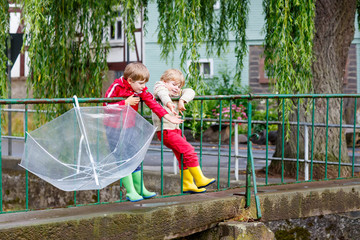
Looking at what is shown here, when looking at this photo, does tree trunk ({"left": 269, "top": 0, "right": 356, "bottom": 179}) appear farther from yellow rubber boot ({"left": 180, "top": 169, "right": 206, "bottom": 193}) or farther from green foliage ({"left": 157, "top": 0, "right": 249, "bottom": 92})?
yellow rubber boot ({"left": 180, "top": 169, "right": 206, "bottom": 193})

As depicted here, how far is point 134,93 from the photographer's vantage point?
17.9 ft

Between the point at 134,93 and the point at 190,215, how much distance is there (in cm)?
109

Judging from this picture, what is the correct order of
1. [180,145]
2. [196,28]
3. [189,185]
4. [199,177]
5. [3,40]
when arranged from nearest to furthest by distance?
[180,145] → [199,177] → [189,185] → [196,28] → [3,40]

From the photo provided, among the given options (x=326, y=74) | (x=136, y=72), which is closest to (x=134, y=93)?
(x=136, y=72)

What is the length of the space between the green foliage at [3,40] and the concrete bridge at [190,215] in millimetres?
3063

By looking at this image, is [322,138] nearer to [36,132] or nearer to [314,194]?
[314,194]

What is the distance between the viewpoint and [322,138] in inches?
380

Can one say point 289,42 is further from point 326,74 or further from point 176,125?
point 176,125

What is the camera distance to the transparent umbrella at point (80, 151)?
193 inches

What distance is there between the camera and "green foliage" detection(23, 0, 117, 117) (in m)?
8.01

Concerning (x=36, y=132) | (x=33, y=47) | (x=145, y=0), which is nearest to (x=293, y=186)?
(x=36, y=132)

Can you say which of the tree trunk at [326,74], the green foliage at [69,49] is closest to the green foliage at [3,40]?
the green foliage at [69,49]

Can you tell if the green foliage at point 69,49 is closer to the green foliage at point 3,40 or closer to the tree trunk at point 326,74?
the green foliage at point 3,40

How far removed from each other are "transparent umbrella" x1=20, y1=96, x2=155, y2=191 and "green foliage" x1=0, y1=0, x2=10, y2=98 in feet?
10.1
